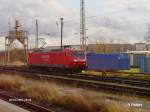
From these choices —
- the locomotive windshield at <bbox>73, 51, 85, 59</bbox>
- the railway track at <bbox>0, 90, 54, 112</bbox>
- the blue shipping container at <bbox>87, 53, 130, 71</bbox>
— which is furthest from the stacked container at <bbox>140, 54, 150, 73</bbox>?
the railway track at <bbox>0, 90, 54, 112</bbox>

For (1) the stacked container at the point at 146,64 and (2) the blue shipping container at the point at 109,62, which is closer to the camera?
(1) the stacked container at the point at 146,64

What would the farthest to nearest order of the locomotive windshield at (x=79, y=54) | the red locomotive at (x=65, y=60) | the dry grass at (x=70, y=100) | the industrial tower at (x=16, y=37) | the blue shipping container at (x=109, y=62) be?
the industrial tower at (x=16, y=37), the blue shipping container at (x=109, y=62), the locomotive windshield at (x=79, y=54), the red locomotive at (x=65, y=60), the dry grass at (x=70, y=100)

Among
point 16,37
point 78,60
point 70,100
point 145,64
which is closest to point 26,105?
point 70,100

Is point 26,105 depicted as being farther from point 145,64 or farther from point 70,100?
point 145,64

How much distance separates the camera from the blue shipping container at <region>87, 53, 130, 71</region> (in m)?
54.6

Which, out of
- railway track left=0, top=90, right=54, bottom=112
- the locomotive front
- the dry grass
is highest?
the locomotive front

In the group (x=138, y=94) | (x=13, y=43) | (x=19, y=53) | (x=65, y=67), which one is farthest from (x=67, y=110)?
(x=19, y=53)

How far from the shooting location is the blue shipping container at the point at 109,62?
54594mm

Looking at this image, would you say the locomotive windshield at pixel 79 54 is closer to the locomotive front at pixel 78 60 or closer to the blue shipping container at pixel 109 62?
the locomotive front at pixel 78 60

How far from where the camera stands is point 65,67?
47.1m

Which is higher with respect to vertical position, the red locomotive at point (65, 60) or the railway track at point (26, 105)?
the red locomotive at point (65, 60)

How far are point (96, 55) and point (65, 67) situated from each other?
9.98m

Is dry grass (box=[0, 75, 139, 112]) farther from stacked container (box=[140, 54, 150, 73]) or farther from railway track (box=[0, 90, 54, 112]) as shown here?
→ stacked container (box=[140, 54, 150, 73])

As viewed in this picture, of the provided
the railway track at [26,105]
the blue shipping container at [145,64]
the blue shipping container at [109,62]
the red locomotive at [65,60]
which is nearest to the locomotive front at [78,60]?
the red locomotive at [65,60]
